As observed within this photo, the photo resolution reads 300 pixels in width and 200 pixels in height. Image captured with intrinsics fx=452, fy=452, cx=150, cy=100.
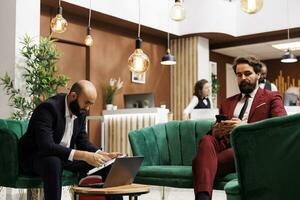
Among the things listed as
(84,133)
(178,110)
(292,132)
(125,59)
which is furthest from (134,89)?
(292,132)

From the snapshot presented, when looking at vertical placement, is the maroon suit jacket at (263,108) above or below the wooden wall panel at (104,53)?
below

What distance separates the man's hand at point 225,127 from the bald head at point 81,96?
0.99 m

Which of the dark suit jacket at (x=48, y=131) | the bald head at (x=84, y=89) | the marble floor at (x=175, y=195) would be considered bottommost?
the marble floor at (x=175, y=195)

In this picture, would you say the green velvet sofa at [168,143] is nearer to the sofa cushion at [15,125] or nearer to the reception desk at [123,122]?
the sofa cushion at [15,125]

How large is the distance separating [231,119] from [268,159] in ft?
A: 4.22

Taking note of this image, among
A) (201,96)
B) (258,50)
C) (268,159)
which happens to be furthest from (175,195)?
(258,50)

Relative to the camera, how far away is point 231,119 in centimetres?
361

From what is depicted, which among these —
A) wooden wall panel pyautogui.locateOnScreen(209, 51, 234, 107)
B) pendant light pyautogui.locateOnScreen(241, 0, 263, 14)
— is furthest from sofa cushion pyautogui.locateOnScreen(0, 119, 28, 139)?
wooden wall panel pyautogui.locateOnScreen(209, 51, 234, 107)

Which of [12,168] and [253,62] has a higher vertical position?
[253,62]

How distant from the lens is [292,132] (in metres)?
2.27

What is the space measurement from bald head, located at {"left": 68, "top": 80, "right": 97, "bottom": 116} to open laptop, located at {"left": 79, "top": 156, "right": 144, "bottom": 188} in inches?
27.0

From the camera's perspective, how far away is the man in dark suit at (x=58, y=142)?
3.23m

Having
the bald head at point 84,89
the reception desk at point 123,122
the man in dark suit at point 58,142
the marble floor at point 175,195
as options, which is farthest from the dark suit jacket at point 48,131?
the reception desk at point 123,122

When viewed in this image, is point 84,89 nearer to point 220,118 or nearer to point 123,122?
point 220,118
